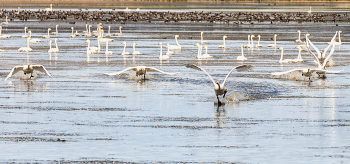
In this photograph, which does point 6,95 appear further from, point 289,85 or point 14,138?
→ point 289,85

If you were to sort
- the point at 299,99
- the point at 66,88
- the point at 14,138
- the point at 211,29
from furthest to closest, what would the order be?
the point at 211,29, the point at 66,88, the point at 299,99, the point at 14,138

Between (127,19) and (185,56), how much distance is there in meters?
47.2

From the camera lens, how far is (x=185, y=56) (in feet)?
128

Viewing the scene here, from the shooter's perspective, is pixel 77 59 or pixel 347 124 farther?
pixel 77 59

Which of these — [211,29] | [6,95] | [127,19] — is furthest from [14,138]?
[127,19]

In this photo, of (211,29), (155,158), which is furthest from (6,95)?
(211,29)

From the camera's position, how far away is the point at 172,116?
18594 mm

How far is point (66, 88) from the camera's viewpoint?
2447 centimetres

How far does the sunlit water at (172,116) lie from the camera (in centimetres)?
1398

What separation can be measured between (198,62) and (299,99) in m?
13.8

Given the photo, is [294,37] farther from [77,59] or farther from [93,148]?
[93,148]

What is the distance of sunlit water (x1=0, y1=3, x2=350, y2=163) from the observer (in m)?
14.0

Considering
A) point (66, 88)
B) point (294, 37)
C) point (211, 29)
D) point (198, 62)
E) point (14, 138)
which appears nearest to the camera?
point (14, 138)

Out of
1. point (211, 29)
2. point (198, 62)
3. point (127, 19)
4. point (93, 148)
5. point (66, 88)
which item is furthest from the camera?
point (127, 19)
